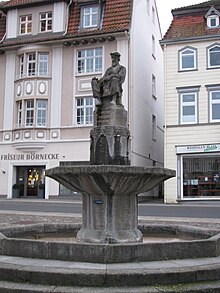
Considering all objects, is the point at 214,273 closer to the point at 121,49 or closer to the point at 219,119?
the point at 219,119

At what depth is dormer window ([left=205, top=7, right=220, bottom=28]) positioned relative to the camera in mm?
27938

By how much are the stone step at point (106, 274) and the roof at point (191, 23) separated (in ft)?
78.8

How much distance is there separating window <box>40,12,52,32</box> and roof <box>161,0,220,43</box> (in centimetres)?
894

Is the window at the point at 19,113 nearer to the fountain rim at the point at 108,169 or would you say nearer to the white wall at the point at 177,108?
the white wall at the point at 177,108

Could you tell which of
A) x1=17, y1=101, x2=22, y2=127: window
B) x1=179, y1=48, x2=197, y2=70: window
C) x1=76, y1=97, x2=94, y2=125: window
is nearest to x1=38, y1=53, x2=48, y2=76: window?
x1=17, y1=101, x2=22, y2=127: window

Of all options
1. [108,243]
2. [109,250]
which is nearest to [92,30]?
[108,243]

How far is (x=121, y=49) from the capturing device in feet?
95.1

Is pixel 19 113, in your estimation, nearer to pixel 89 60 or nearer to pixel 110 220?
pixel 89 60

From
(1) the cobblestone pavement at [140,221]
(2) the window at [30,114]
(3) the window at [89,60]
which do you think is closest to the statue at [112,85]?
(1) the cobblestone pavement at [140,221]

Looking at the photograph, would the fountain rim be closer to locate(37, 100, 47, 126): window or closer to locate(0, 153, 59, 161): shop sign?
locate(0, 153, 59, 161): shop sign

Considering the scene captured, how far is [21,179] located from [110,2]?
48.5ft

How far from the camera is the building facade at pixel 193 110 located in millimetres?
26875

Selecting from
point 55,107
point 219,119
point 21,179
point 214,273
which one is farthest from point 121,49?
point 214,273

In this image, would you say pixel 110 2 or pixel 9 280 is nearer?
pixel 9 280
